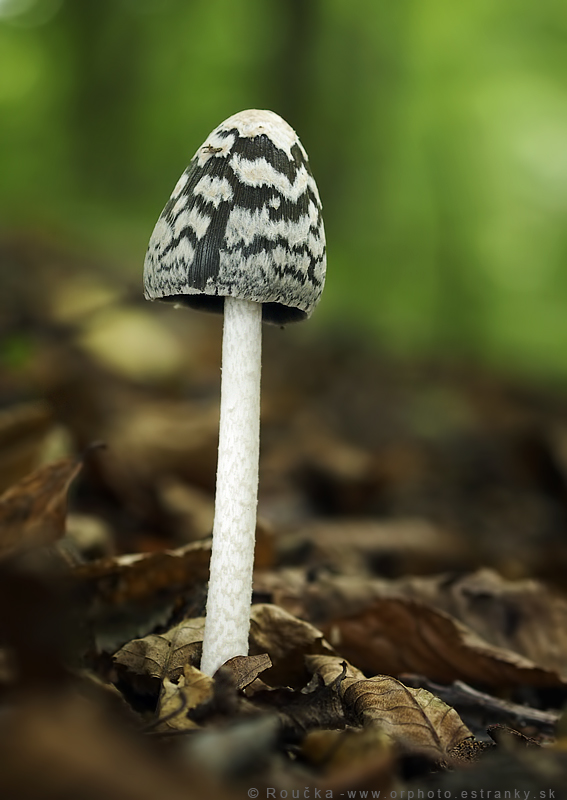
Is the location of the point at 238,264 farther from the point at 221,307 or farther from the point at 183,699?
the point at 183,699

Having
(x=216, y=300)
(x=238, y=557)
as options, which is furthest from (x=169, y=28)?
(x=238, y=557)

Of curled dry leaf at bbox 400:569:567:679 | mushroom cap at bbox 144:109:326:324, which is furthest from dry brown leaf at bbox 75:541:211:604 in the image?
curled dry leaf at bbox 400:569:567:679

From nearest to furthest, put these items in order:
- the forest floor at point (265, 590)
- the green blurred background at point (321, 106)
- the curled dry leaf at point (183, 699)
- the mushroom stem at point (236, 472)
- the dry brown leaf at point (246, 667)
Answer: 1. the forest floor at point (265, 590)
2. the curled dry leaf at point (183, 699)
3. the dry brown leaf at point (246, 667)
4. the mushroom stem at point (236, 472)
5. the green blurred background at point (321, 106)

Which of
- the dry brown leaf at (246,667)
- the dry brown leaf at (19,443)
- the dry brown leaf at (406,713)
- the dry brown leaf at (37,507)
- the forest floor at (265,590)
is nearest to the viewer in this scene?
the forest floor at (265,590)

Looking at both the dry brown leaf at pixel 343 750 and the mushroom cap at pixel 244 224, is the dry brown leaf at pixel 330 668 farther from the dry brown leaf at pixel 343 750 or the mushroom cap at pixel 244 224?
the mushroom cap at pixel 244 224

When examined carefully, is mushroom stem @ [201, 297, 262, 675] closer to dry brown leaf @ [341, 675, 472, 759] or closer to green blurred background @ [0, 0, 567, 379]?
dry brown leaf @ [341, 675, 472, 759]

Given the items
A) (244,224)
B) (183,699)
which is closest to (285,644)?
(183,699)

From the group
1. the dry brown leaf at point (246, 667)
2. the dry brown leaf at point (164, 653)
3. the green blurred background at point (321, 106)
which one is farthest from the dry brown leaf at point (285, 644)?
the green blurred background at point (321, 106)
